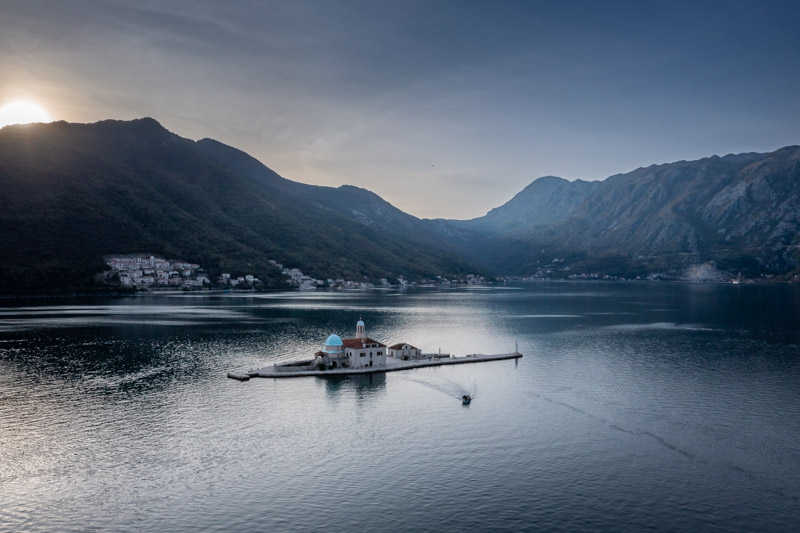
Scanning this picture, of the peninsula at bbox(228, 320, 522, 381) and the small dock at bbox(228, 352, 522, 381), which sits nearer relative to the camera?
the small dock at bbox(228, 352, 522, 381)

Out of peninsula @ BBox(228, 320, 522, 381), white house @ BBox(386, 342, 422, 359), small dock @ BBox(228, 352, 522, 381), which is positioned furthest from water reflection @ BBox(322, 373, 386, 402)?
white house @ BBox(386, 342, 422, 359)

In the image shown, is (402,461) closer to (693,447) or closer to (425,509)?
(425,509)

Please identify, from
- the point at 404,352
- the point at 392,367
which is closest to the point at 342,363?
the point at 392,367

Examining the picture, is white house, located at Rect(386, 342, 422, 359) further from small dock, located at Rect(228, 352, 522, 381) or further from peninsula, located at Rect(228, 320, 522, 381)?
peninsula, located at Rect(228, 320, 522, 381)

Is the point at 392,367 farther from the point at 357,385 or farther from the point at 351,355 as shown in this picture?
the point at 357,385

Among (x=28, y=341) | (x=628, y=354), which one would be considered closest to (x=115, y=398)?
(x=28, y=341)
